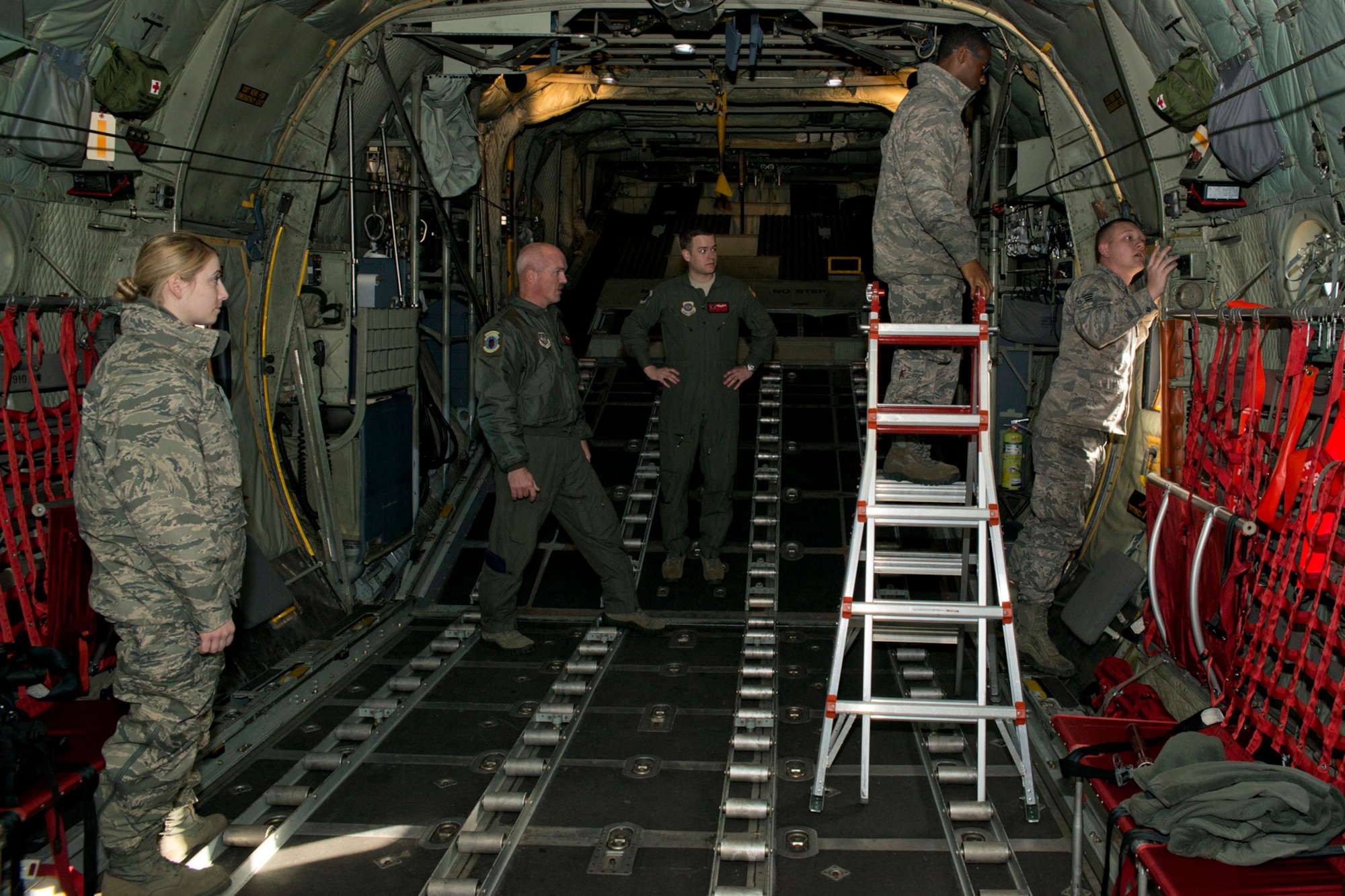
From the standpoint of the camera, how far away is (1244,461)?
341 centimetres

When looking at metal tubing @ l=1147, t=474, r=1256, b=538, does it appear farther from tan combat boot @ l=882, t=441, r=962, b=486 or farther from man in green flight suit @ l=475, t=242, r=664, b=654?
man in green flight suit @ l=475, t=242, r=664, b=654

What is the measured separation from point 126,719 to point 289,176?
3.70 meters

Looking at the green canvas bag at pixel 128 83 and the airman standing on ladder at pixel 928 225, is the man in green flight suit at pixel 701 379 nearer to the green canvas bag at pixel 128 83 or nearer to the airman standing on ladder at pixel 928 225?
the airman standing on ladder at pixel 928 225

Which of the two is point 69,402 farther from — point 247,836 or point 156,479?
point 247,836

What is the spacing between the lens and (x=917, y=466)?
158 inches

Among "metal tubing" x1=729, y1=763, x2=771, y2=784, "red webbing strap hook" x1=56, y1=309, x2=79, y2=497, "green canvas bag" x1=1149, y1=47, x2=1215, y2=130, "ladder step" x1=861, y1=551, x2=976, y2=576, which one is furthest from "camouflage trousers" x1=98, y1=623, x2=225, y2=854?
"green canvas bag" x1=1149, y1=47, x2=1215, y2=130

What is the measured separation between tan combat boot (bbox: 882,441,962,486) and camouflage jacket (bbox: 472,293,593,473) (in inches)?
73.5

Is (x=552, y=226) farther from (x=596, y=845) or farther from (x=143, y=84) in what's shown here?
(x=596, y=845)

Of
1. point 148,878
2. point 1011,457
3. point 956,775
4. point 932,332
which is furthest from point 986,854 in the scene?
point 1011,457

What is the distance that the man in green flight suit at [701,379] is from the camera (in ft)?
19.1

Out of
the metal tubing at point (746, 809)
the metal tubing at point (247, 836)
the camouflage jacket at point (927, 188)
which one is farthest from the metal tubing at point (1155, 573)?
the metal tubing at point (247, 836)

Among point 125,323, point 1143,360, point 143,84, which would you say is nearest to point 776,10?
point 1143,360

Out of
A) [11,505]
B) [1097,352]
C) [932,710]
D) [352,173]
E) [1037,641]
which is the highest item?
[352,173]

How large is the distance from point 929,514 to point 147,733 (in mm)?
2636
